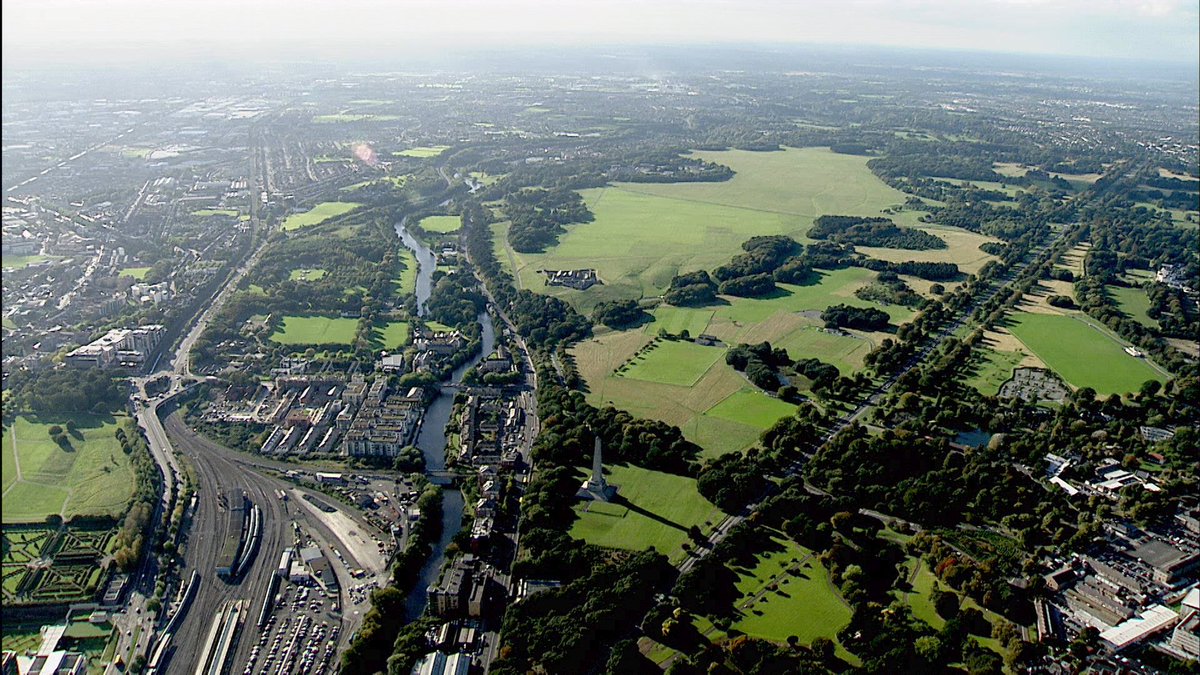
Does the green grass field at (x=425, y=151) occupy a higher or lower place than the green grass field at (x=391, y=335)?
higher

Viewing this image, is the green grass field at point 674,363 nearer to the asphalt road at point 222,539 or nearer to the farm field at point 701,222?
the farm field at point 701,222

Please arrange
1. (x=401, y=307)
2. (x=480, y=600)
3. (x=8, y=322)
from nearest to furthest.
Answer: (x=480, y=600) < (x=8, y=322) < (x=401, y=307)

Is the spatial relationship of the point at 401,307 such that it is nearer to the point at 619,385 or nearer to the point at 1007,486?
the point at 619,385

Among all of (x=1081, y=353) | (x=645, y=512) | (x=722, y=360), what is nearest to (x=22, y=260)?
(x=722, y=360)

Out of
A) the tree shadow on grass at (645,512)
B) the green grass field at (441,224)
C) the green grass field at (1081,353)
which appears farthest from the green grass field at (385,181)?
the tree shadow on grass at (645,512)

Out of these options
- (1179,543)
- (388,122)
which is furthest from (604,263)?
(388,122)
